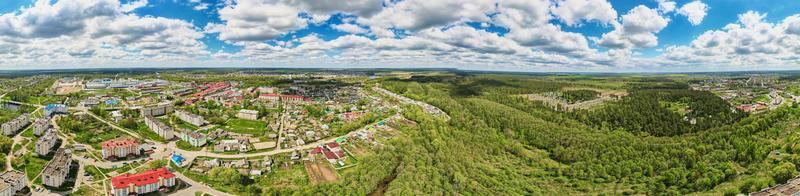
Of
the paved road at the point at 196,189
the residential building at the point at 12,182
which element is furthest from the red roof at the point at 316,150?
the residential building at the point at 12,182

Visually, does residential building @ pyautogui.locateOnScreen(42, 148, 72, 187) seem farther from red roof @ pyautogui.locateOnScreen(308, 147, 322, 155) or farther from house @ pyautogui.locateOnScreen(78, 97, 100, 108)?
house @ pyautogui.locateOnScreen(78, 97, 100, 108)

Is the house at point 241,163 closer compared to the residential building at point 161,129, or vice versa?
the house at point 241,163

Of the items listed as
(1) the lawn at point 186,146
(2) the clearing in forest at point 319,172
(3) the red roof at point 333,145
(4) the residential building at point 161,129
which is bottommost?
(2) the clearing in forest at point 319,172

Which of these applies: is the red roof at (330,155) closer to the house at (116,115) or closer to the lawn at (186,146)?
the lawn at (186,146)

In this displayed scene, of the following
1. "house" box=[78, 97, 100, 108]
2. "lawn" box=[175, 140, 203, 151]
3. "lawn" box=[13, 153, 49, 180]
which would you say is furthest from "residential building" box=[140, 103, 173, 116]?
"lawn" box=[13, 153, 49, 180]

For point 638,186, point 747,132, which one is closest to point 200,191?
point 638,186

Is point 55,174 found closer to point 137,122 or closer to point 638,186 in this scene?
point 137,122
